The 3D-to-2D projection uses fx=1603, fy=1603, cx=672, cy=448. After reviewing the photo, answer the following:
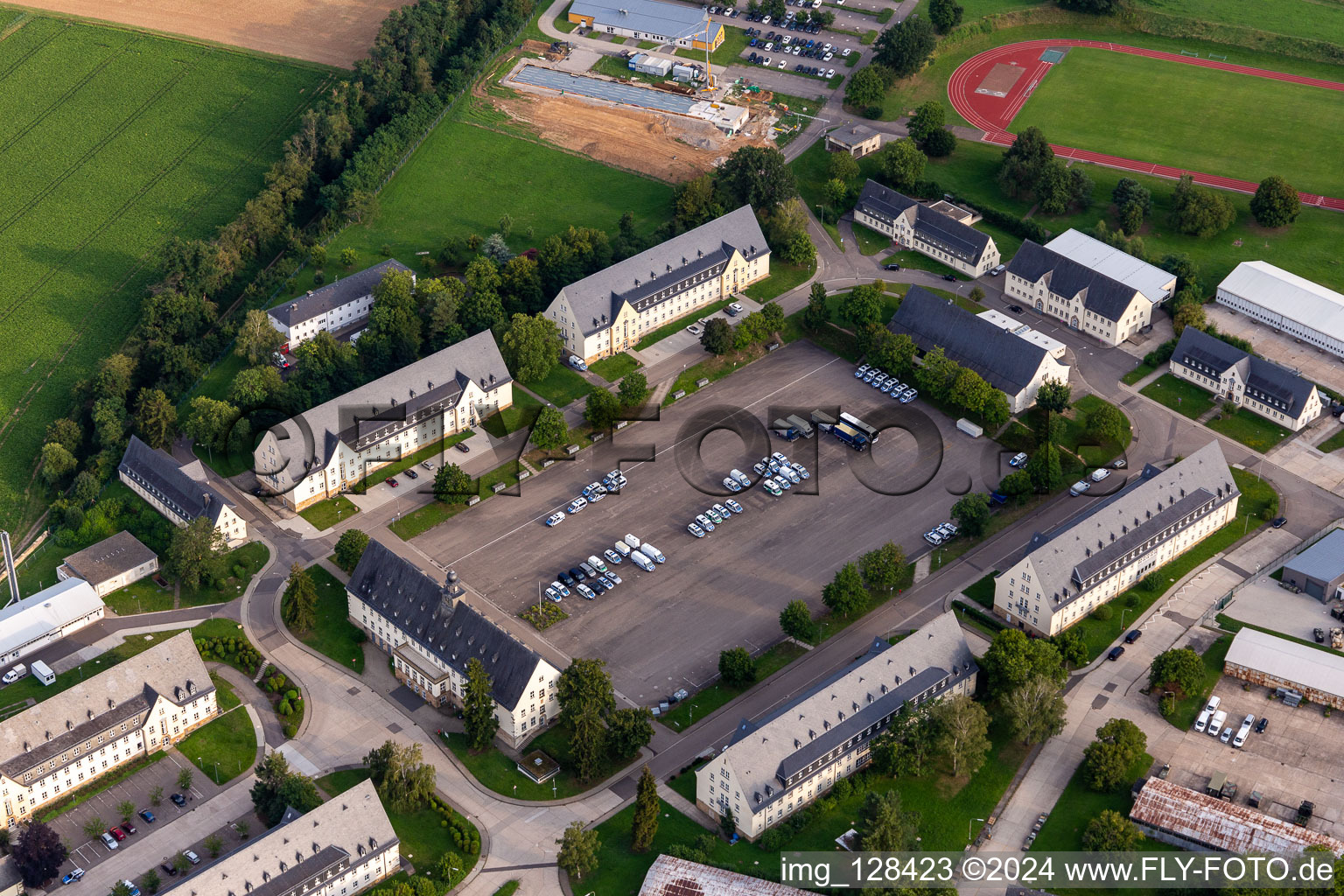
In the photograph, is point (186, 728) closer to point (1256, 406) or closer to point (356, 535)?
point (356, 535)

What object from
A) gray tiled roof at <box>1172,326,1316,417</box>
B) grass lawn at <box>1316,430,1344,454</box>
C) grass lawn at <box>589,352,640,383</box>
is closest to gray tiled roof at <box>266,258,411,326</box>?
grass lawn at <box>589,352,640,383</box>

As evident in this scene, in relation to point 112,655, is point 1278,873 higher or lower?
higher

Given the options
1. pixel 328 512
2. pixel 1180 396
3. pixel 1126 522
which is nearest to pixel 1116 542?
pixel 1126 522

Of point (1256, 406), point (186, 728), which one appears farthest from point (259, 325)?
point (1256, 406)

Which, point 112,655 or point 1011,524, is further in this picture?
point 1011,524

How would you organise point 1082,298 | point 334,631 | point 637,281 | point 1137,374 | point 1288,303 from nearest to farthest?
point 334,631
point 1137,374
point 1288,303
point 1082,298
point 637,281

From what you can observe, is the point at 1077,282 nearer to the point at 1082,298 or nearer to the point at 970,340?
the point at 1082,298

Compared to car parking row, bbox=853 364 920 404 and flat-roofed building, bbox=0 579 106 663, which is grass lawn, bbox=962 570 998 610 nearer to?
car parking row, bbox=853 364 920 404
